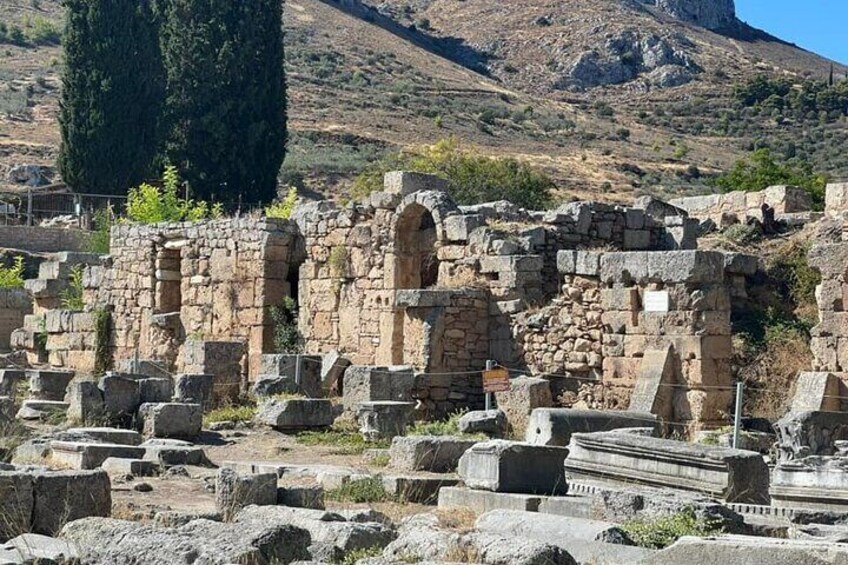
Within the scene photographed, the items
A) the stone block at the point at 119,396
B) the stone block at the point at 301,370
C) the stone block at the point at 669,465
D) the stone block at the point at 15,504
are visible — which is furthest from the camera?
the stone block at the point at 301,370

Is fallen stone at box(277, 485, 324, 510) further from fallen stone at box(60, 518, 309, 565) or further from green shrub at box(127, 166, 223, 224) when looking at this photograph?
green shrub at box(127, 166, 223, 224)

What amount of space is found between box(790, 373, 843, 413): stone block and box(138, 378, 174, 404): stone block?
762cm

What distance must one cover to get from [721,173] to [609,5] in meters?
35.5

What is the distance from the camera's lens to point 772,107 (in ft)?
240

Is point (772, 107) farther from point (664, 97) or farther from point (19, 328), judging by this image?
point (19, 328)

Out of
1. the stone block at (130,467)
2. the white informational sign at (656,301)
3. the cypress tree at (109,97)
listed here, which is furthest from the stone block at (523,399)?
the cypress tree at (109,97)

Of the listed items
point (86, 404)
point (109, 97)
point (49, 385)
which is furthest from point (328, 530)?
→ point (109, 97)

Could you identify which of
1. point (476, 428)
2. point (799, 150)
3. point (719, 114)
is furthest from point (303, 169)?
point (476, 428)

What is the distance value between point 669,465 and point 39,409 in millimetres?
10007

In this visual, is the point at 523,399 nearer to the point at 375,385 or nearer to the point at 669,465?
the point at 375,385

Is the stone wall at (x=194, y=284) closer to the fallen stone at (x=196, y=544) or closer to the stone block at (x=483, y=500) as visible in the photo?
the stone block at (x=483, y=500)

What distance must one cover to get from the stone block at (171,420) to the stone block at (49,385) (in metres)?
3.38

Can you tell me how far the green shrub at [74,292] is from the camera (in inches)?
1171

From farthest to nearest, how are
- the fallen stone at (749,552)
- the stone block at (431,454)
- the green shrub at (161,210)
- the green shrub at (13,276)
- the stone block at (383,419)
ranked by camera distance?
1. the green shrub at (13,276)
2. the green shrub at (161,210)
3. the stone block at (383,419)
4. the stone block at (431,454)
5. the fallen stone at (749,552)
